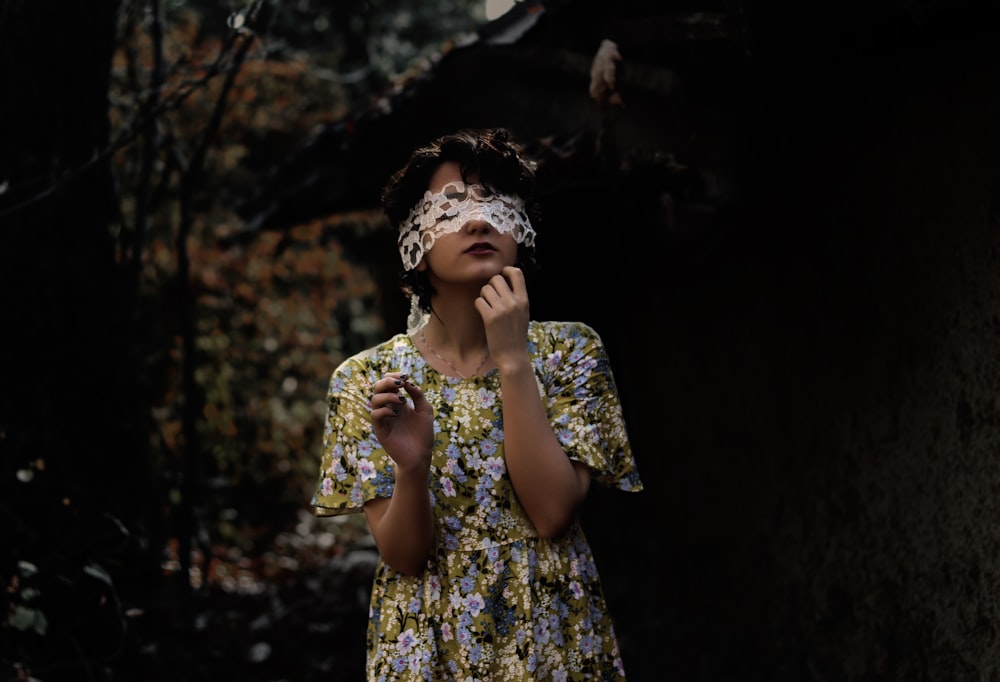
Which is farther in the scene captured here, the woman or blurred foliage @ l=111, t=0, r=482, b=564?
blurred foliage @ l=111, t=0, r=482, b=564

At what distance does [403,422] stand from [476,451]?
0.26 meters

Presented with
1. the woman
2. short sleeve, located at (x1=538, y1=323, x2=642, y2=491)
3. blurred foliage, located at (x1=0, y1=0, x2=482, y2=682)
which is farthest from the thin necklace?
blurred foliage, located at (x1=0, y1=0, x2=482, y2=682)

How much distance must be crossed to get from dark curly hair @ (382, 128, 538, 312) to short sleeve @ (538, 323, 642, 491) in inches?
8.9

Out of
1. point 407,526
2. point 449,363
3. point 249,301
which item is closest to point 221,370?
point 249,301

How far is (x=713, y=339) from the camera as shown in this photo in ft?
15.4

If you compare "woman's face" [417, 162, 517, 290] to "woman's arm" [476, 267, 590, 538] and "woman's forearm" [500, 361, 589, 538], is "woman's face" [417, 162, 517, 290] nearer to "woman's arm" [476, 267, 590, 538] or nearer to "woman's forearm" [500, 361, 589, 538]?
"woman's arm" [476, 267, 590, 538]

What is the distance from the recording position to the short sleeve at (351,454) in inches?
94.7

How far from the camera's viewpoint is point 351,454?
2445mm

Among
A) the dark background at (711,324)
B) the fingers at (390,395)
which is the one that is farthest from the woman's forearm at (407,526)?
the dark background at (711,324)

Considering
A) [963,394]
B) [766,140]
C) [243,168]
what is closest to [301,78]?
[243,168]

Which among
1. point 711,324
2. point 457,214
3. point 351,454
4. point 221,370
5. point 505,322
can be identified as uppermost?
point 221,370

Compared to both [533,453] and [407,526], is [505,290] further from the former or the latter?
[407,526]

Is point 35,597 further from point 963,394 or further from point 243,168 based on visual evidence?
point 243,168

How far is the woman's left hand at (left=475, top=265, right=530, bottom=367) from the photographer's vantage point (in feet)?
7.52
